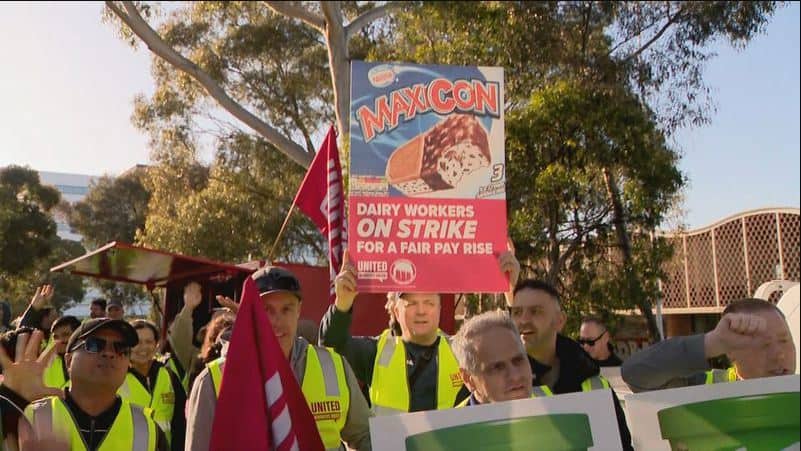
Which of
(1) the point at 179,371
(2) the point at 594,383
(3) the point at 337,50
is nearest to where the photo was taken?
(2) the point at 594,383

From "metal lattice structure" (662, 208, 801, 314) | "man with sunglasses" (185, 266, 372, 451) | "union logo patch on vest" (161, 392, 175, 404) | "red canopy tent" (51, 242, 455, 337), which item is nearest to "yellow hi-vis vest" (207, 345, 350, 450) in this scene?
"man with sunglasses" (185, 266, 372, 451)

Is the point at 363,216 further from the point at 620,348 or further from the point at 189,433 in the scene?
the point at 620,348

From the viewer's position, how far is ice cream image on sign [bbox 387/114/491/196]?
4.50m

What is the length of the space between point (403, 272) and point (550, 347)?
123 centimetres

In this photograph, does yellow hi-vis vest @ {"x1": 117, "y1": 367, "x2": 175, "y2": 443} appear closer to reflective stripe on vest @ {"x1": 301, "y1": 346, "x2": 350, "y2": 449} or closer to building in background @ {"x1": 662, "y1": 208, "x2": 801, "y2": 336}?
reflective stripe on vest @ {"x1": 301, "y1": 346, "x2": 350, "y2": 449}

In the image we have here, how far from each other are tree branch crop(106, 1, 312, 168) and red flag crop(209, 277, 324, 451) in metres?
16.2

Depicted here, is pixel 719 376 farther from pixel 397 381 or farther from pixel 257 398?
pixel 257 398

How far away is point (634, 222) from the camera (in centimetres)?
1423

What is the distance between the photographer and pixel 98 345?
344cm

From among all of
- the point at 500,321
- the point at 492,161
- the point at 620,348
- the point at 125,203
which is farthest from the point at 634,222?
the point at 125,203

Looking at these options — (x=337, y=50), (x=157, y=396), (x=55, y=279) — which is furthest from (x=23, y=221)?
(x=157, y=396)

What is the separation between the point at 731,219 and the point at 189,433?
2058cm

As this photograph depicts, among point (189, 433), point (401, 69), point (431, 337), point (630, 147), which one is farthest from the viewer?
point (630, 147)

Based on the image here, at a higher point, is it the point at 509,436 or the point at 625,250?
the point at 625,250
